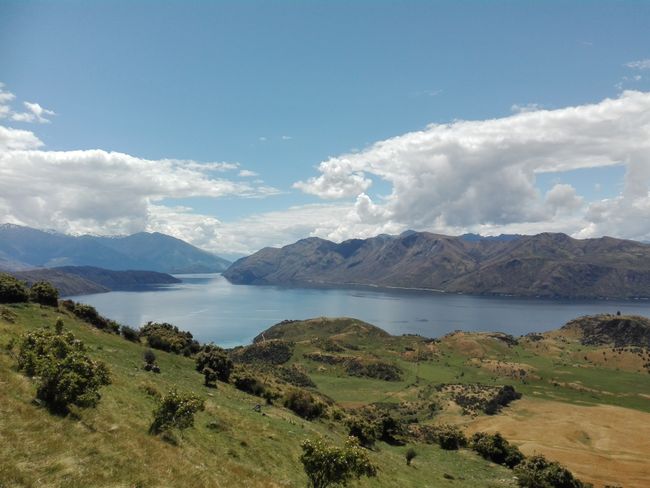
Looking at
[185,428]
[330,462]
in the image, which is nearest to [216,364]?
[185,428]

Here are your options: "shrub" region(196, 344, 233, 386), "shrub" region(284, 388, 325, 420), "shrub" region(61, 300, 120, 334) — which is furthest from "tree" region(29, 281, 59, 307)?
"shrub" region(284, 388, 325, 420)

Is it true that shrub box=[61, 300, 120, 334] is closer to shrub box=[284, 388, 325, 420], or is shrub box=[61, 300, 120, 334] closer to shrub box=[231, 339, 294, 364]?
shrub box=[284, 388, 325, 420]

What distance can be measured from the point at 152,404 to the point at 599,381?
157562 millimetres

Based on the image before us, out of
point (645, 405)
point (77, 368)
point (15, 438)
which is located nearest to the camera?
point (15, 438)

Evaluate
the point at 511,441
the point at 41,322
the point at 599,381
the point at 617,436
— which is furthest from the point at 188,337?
the point at 599,381

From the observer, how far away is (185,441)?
97.2 feet

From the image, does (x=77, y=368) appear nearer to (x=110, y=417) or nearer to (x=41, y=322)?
(x=110, y=417)

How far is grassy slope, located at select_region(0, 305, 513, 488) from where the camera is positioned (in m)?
18.9

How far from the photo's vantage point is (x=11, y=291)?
204ft

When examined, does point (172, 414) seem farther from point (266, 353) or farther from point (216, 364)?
point (266, 353)

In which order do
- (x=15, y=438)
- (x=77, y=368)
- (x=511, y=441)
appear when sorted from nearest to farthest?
(x=15, y=438), (x=77, y=368), (x=511, y=441)

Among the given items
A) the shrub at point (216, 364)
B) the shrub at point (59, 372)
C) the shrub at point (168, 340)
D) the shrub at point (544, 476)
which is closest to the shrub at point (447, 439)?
the shrub at point (544, 476)

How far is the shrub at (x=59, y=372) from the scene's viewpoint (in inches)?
958

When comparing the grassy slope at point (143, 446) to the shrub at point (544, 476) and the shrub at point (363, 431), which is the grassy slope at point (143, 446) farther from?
the shrub at point (363, 431)
